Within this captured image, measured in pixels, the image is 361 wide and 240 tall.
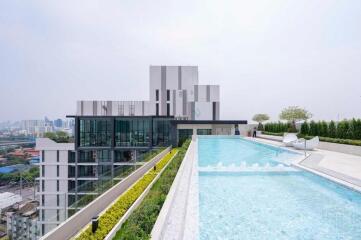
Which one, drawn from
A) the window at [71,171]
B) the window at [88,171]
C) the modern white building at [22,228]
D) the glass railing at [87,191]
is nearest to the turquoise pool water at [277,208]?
the glass railing at [87,191]

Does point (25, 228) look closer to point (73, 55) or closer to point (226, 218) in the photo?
point (226, 218)

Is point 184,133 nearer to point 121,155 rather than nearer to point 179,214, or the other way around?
point 121,155

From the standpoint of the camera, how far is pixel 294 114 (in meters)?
24.1

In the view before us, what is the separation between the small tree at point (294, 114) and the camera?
23.7 metres

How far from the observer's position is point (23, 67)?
726 inches

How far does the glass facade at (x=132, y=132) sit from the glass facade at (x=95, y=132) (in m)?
0.98

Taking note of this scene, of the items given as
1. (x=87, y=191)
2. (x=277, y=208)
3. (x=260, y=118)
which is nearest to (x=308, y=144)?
(x=277, y=208)

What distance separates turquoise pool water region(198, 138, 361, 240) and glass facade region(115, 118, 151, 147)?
1741 cm

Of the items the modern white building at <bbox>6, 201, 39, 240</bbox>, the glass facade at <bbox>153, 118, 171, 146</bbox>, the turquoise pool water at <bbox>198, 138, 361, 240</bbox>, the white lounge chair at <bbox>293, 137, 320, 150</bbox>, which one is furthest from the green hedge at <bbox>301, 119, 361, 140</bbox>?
the modern white building at <bbox>6, 201, 39, 240</bbox>

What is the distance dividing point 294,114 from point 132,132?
17.7m

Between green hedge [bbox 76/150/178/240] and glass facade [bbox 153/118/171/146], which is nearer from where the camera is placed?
green hedge [bbox 76/150/178/240]

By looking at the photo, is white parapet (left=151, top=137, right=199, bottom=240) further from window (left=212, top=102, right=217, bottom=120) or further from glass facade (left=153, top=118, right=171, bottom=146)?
window (left=212, top=102, right=217, bottom=120)

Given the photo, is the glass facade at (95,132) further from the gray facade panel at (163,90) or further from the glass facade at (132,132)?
the gray facade panel at (163,90)

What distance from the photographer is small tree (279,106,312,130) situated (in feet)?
77.8
